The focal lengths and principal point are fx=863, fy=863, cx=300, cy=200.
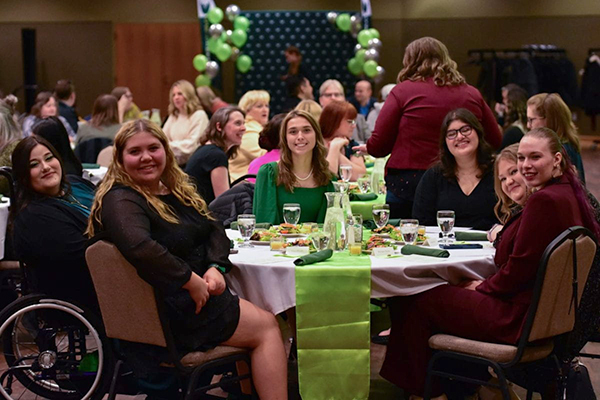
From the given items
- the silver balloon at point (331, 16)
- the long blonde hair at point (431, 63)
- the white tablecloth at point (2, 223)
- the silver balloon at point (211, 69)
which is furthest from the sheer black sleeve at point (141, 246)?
the silver balloon at point (331, 16)

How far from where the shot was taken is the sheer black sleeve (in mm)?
2789

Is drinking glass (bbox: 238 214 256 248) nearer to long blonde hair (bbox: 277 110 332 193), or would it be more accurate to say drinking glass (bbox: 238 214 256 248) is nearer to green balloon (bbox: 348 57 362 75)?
long blonde hair (bbox: 277 110 332 193)

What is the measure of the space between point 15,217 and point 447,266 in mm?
1813

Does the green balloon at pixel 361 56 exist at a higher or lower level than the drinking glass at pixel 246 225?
higher

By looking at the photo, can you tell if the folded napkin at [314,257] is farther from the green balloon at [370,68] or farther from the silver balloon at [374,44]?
the silver balloon at [374,44]

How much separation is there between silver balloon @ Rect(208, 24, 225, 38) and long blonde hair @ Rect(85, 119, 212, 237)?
900 centimetres

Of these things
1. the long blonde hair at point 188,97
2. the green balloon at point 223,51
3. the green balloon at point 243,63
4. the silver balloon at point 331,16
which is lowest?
the long blonde hair at point 188,97

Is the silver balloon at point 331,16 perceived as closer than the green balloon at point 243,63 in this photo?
No

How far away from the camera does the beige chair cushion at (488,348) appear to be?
2.91 m

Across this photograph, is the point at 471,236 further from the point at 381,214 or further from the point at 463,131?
the point at 463,131

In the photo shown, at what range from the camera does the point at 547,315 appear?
2.89 metres

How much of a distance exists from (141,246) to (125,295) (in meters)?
0.22

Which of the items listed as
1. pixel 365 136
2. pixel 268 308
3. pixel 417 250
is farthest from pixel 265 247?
pixel 365 136

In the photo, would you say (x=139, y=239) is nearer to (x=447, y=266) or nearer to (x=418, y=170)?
(x=447, y=266)
